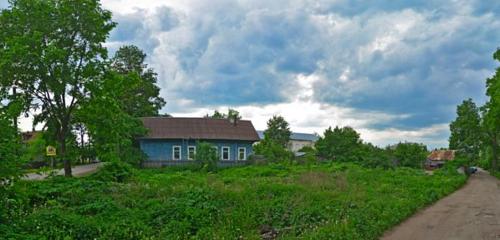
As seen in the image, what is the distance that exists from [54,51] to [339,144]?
39.8 metres

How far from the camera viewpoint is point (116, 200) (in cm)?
1564

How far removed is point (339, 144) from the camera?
5447cm

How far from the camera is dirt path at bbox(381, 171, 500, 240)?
1260 cm

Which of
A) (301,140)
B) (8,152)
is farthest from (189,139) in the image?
(301,140)

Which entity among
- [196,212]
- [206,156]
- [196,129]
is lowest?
[196,212]

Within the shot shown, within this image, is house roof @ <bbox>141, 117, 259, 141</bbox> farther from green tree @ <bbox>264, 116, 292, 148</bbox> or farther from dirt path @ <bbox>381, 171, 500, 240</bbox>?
green tree @ <bbox>264, 116, 292, 148</bbox>

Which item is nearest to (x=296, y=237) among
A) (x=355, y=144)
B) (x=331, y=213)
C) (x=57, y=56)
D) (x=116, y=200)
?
(x=331, y=213)

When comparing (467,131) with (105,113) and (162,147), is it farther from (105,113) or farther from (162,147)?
(105,113)

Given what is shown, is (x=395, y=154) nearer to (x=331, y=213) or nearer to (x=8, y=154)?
(x=331, y=213)

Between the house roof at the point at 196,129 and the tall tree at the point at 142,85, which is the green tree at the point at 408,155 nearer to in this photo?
the house roof at the point at 196,129

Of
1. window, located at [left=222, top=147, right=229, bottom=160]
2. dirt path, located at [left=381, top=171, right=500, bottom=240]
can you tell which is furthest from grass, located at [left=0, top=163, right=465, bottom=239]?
window, located at [left=222, top=147, right=229, bottom=160]

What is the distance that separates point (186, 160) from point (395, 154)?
21679 millimetres

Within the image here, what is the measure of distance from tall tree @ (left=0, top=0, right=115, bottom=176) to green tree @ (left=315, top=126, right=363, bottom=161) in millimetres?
35857

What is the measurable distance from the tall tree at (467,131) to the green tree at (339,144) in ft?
60.2
